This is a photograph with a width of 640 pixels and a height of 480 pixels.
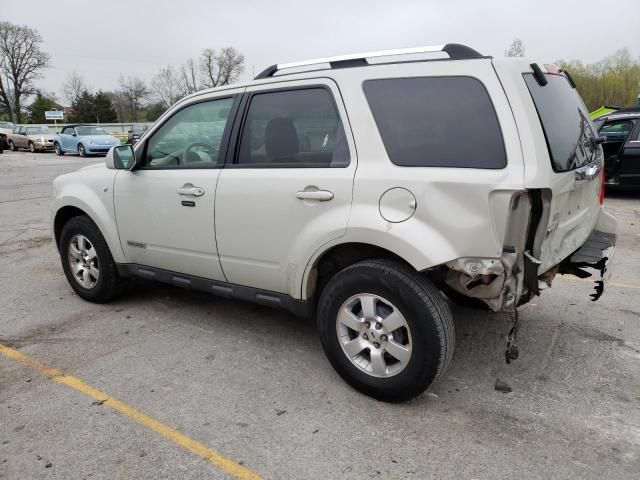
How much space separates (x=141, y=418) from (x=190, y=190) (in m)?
1.57

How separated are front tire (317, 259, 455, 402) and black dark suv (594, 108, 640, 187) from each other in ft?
27.1

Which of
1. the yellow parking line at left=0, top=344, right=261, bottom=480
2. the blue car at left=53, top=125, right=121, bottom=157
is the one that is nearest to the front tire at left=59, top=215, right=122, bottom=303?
the yellow parking line at left=0, top=344, right=261, bottom=480

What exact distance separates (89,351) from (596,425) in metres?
3.30

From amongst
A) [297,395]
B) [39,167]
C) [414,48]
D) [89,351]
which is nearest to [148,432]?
[297,395]

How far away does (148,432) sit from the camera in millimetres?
2748

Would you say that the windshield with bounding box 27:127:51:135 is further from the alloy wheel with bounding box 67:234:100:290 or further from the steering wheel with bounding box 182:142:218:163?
the steering wheel with bounding box 182:142:218:163

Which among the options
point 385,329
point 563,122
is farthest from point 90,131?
point 563,122

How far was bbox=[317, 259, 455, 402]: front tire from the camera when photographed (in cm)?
274

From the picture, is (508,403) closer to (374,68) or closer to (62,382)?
(374,68)

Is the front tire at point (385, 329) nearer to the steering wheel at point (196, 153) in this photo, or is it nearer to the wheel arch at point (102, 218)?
the steering wheel at point (196, 153)

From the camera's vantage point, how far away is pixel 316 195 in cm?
305

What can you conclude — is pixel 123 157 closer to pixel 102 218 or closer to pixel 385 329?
pixel 102 218

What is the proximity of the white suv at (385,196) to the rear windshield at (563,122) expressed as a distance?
16 millimetres

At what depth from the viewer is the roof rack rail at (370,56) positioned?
2.82 m
